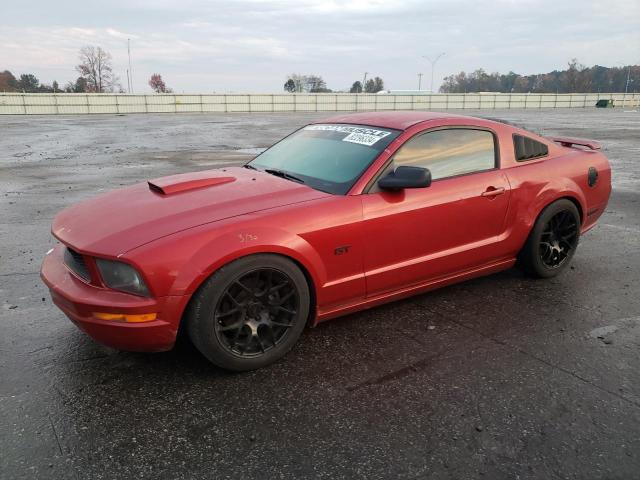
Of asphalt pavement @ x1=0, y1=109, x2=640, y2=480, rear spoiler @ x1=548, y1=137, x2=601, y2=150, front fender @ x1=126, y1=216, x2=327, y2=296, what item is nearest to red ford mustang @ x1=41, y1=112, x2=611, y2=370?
front fender @ x1=126, y1=216, x2=327, y2=296

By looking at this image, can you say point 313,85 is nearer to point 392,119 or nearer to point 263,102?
point 263,102

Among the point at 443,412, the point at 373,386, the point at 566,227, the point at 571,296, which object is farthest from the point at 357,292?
the point at 566,227

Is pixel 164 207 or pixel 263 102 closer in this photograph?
pixel 164 207

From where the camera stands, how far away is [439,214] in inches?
146

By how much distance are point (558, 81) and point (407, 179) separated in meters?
129

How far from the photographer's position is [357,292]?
11.3 feet

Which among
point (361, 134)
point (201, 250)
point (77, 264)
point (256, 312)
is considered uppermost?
Result: point (361, 134)

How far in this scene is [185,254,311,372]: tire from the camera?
2.85 m

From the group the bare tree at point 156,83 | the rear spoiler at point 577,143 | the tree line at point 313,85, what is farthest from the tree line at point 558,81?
the rear spoiler at point 577,143

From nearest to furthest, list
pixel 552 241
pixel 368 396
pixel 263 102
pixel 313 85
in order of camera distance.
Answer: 1. pixel 368 396
2. pixel 552 241
3. pixel 263 102
4. pixel 313 85

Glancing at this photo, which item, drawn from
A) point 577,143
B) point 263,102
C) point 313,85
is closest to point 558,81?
point 313,85

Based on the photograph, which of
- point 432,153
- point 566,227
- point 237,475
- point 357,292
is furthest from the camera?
point 566,227

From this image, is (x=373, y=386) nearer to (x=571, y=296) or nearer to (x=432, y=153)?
(x=432, y=153)

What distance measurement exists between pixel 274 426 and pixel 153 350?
0.83 m
